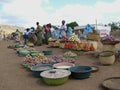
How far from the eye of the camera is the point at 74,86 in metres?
5.95

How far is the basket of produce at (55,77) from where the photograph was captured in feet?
19.9

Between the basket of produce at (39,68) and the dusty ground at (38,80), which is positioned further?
the basket of produce at (39,68)

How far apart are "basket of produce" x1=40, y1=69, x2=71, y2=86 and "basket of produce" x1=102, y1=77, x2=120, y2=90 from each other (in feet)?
3.12

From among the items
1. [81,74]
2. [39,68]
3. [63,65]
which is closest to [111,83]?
[81,74]

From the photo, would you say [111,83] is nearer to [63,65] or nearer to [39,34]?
[63,65]

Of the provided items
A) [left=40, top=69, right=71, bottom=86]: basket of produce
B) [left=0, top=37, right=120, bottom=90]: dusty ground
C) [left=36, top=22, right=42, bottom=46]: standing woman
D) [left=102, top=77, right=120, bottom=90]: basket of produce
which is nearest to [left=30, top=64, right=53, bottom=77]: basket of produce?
[left=0, top=37, right=120, bottom=90]: dusty ground

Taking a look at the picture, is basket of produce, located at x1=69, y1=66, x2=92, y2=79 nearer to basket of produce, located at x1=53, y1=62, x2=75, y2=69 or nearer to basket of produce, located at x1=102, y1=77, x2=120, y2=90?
basket of produce, located at x1=102, y1=77, x2=120, y2=90

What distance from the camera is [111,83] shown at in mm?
5910

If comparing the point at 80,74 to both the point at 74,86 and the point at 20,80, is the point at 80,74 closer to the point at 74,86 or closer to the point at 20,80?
the point at 74,86

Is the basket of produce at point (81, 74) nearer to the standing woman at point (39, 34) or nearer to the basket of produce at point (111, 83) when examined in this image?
the basket of produce at point (111, 83)

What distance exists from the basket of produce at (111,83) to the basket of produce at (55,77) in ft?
3.12

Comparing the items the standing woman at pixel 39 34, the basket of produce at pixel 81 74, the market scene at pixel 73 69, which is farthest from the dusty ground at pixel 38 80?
the standing woman at pixel 39 34

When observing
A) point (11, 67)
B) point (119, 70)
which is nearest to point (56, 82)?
point (119, 70)

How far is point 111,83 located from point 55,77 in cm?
134
